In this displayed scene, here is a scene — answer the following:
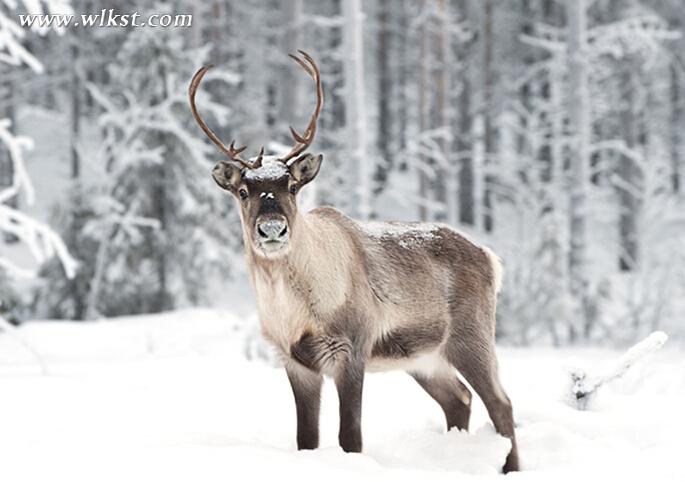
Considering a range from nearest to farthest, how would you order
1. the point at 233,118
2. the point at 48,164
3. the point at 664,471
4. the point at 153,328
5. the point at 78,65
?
the point at 664,471
the point at 153,328
the point at 233,118
the point at 78,65
the point at 48,164

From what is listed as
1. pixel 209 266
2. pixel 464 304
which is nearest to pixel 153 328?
pixel 209 266

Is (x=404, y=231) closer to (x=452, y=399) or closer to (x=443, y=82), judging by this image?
(x=452, y=399)

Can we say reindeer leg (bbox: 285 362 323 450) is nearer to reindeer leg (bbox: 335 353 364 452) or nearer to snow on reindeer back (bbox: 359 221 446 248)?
reindeer leg (bbox: 335 353 364 452)

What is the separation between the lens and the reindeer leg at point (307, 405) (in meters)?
4.60

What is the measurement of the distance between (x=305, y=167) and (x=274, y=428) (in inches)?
75.9

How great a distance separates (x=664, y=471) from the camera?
4.09 m

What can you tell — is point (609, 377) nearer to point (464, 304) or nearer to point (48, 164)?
point (464, 304)

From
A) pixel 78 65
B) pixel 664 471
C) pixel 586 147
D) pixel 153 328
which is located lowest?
pixel 153 328

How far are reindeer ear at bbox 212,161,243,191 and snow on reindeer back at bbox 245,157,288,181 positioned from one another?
0.23ft

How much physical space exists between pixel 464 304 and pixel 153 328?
826 cm

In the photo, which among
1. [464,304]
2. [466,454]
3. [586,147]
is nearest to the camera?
Answer: [466,454]

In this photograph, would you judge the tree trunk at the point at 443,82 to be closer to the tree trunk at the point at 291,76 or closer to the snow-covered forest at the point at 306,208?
the snow-covered forest at the point at 306,208

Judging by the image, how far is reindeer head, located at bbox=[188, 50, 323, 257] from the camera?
4.11m

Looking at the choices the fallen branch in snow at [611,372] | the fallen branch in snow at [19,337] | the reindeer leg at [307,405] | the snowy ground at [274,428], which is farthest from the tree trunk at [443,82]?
the reindeer leg at [307,405]
